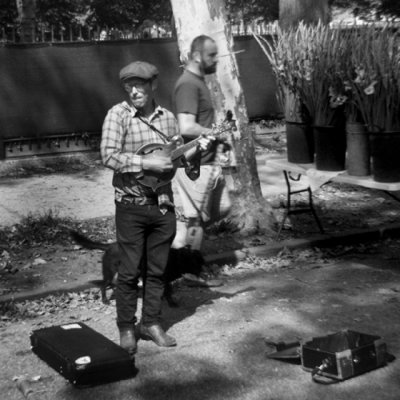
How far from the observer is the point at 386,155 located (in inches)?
293

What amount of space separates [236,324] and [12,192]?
582cm

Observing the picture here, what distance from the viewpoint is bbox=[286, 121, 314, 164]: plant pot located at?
8.39 m

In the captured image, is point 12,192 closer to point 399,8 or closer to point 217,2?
point 217,2

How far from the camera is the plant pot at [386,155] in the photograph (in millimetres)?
7414

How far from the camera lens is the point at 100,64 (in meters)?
14.2

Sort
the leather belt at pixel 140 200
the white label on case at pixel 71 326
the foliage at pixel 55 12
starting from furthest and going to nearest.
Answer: the foliage at pixel 55 12 < the white label on case at pixel 71 326 < the leather belt at pixel 140 200

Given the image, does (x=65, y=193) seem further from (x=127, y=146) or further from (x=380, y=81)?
(x=127, y=146)

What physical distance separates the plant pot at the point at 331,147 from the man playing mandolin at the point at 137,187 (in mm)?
2144

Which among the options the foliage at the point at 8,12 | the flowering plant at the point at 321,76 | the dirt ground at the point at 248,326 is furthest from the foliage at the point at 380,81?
the foliage at the point at 8,12

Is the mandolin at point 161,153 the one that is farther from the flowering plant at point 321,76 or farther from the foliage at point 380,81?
the flowering plant at point 321,76

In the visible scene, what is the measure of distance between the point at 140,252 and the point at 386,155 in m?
2.51

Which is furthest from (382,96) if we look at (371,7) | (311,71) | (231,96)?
(371,7)

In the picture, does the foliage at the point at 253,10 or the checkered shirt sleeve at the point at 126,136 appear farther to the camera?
the foliage at the point at 253,10

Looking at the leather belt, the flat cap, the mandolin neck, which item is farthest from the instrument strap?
the leather belt
